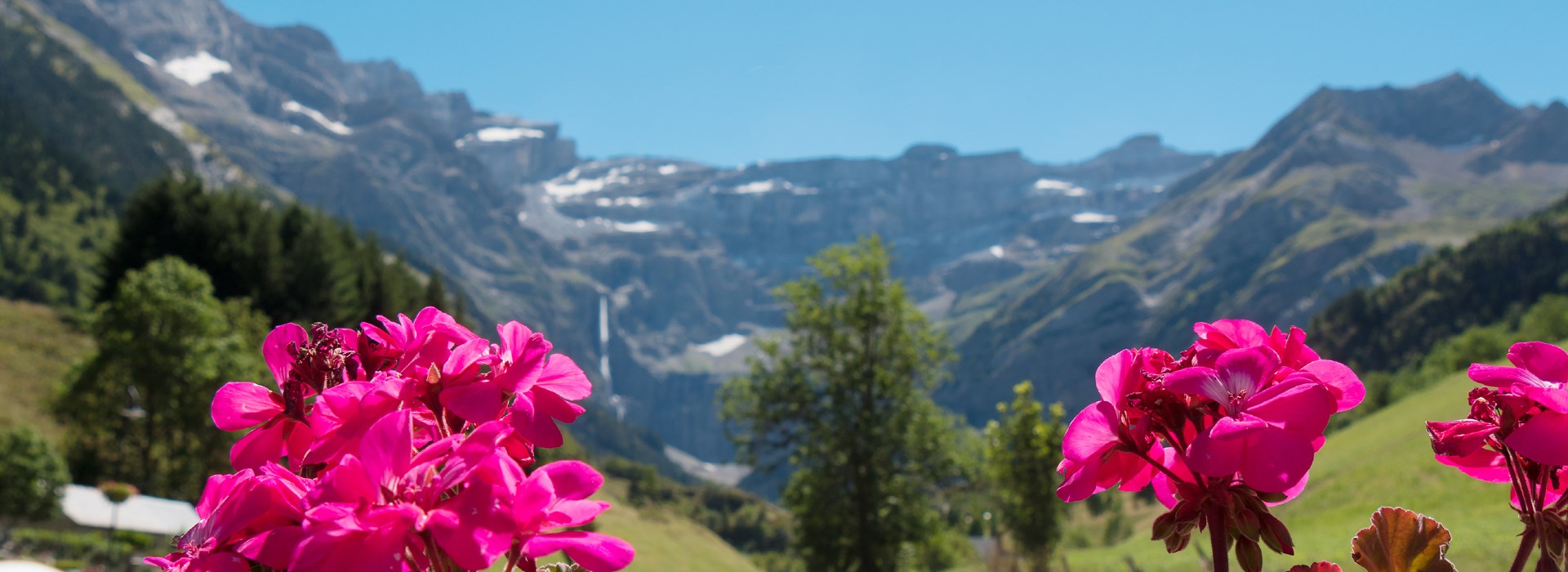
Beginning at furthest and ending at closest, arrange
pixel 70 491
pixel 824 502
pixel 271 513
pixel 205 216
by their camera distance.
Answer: pixel 205 216 → pixel 70 491 → pixel 824 502 → pixel 271 513

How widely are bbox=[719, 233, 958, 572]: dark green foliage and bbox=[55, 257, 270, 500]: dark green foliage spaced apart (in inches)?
946

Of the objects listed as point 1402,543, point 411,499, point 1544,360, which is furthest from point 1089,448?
point 411,499

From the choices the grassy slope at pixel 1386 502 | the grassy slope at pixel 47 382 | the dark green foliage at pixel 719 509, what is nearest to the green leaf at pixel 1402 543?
the grassy slope at pixel 1386 502

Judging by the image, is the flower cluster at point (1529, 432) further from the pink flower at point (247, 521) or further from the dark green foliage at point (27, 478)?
the dark green foliage at point (27, 478)

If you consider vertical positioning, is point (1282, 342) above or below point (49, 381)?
above

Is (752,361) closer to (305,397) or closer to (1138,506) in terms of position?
(305,397)

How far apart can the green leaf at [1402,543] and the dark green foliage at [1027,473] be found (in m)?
23.1

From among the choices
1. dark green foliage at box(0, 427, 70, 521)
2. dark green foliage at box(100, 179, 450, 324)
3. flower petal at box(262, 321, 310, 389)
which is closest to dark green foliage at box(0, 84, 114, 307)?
dark green foliage at box(100, 179, 450, 324)

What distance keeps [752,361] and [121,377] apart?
2810 centimetres

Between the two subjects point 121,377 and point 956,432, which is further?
point 121,377

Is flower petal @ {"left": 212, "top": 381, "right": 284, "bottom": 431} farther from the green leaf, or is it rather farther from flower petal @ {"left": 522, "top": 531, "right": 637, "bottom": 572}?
the green leaf

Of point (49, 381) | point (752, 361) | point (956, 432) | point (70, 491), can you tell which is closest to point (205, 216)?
point (49, 381)

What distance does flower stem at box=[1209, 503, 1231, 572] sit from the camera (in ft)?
4.56

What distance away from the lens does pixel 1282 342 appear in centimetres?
167
